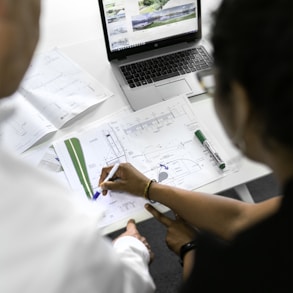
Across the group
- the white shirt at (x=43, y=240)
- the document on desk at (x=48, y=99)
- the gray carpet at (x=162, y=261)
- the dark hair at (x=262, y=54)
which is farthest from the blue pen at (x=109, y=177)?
the gray carpet at (x=162, y=261)

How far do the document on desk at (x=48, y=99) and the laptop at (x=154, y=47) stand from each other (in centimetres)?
11

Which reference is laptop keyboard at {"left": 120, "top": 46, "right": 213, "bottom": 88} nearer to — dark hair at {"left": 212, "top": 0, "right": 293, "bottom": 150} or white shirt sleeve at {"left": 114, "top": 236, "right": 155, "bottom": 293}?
white shirt sleeve at {"left": 114, "top": 236, "right": 155, "bottom": 293}

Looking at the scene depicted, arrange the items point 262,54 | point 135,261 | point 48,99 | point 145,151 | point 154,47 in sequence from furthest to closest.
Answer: point 154,47, point 48,99, point 145,151, point 135,261, point 262,54

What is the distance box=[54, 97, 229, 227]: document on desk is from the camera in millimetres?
991

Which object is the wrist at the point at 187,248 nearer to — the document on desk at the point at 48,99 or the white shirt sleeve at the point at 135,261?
the white shirt sleeve at the point at 135,261

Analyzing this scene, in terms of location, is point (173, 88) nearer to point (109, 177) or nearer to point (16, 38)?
point (109, 177)

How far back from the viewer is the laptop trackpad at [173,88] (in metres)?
1.20

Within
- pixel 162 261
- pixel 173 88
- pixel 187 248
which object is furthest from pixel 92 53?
pixel 162 261

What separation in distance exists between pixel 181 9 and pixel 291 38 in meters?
0.82

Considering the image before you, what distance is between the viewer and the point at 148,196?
98cm

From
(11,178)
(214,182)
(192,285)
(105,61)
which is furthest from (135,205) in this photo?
(105,61)

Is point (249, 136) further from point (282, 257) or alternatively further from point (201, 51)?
point (201, 51)

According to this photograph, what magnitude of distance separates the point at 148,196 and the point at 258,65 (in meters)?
0.53

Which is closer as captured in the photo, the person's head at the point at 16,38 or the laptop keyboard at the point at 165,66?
the person's head at the point at 16,38
